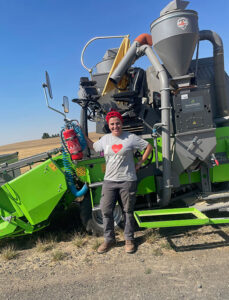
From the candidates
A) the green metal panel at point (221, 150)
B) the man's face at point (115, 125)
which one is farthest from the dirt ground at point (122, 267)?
the man's face at point (115, 125)

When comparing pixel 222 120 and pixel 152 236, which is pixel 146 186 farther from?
pixel 222 120

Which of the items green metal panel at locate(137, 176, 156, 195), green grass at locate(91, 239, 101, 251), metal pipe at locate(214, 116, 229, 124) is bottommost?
green grass at locate(91, 239, 101, 251)

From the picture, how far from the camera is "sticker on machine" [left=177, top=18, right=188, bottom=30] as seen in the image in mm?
3797

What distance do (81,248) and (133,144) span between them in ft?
5.75

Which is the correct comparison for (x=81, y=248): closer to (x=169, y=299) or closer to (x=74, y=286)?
(x=74, y=286)

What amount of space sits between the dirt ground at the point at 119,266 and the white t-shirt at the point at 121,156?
108 centimetres

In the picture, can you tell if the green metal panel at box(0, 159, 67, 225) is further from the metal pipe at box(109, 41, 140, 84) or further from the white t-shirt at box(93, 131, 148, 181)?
the metal pipe at box(109, 41, 140, 84)

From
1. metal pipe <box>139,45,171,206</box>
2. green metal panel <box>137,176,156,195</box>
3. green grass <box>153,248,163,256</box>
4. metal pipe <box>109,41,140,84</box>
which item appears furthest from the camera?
metal pipe <box>109,41,140,84</box>

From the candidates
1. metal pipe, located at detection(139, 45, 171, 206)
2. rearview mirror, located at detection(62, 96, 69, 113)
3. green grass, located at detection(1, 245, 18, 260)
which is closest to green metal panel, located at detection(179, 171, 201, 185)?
metal pipe, located at detection(139, 45, 171, 206)

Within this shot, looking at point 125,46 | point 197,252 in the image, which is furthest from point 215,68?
point 197,252

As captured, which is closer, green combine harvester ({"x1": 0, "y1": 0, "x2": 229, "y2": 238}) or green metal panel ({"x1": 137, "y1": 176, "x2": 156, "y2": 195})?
green combine harvester ({"x1": 0, "y1": 0, "x2": 229, "y2": 238})

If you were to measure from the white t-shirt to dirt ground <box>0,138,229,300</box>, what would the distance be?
108 centimetres

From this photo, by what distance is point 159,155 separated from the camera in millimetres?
3988

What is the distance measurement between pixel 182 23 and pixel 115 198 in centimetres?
298
